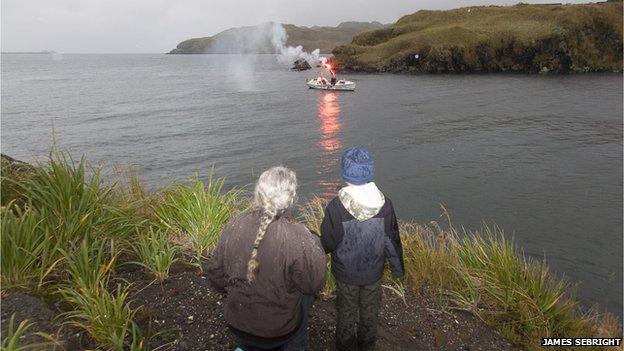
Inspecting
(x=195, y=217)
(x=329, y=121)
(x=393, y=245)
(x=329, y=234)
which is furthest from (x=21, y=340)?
(x=329, y=121)

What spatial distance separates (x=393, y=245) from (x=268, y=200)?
69.7 inches

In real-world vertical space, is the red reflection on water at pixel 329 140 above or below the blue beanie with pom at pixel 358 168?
below

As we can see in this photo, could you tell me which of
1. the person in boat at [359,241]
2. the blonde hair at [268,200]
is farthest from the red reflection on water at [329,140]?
the blonde hair at [268,200]

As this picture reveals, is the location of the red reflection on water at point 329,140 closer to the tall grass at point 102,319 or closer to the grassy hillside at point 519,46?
the tall grass at point 102,319

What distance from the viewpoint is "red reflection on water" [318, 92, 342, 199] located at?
19.2m

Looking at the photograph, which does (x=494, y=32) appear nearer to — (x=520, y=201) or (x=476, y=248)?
(x=520, y=201)

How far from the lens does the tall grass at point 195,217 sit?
20.1ft

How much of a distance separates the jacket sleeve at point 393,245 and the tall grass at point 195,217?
2832mm

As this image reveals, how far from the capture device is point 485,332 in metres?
5.30

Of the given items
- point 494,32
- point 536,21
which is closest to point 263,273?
point 494,32

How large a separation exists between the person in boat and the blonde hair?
1075mm

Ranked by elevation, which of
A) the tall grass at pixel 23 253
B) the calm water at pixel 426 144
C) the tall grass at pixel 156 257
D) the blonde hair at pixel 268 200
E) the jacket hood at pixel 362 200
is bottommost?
the calm water at pixel 426 144

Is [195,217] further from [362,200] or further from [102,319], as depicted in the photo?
[362,200]

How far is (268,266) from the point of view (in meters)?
3.12
